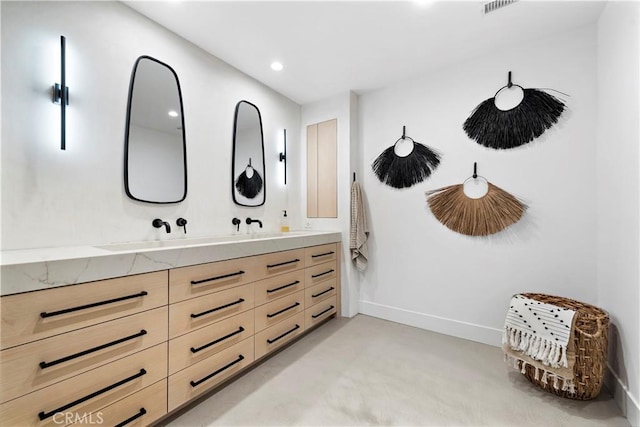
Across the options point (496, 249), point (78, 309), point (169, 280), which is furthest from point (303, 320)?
point (496, 249)

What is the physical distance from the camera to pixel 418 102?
2805 mm

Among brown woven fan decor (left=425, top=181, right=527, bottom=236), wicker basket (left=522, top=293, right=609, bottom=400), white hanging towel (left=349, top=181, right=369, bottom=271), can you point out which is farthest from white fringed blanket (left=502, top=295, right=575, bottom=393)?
white hanging towel (left=349, top=181, right=369, bottom=271)

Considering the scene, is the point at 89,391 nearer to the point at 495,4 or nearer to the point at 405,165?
the point at 405,165

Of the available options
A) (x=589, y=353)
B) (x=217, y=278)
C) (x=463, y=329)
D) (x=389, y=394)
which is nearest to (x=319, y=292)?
(x=389, y=394)

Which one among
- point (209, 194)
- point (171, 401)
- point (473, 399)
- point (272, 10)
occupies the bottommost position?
point (473, 399)

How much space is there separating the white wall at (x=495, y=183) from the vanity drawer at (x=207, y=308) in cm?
168

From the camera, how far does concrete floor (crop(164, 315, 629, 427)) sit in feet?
4.92

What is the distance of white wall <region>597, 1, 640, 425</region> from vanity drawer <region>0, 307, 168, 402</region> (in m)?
2.55

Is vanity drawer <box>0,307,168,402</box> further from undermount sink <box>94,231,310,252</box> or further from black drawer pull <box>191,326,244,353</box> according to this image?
undermount sink <box>94,231,310,252</box>

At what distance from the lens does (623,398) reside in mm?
1553

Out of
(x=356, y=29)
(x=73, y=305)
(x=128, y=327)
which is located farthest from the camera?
(x=356, y=29)

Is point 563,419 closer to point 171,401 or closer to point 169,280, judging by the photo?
point 171,401

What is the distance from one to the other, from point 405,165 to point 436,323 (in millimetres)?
1633

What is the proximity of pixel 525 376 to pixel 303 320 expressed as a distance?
5.51 feet
